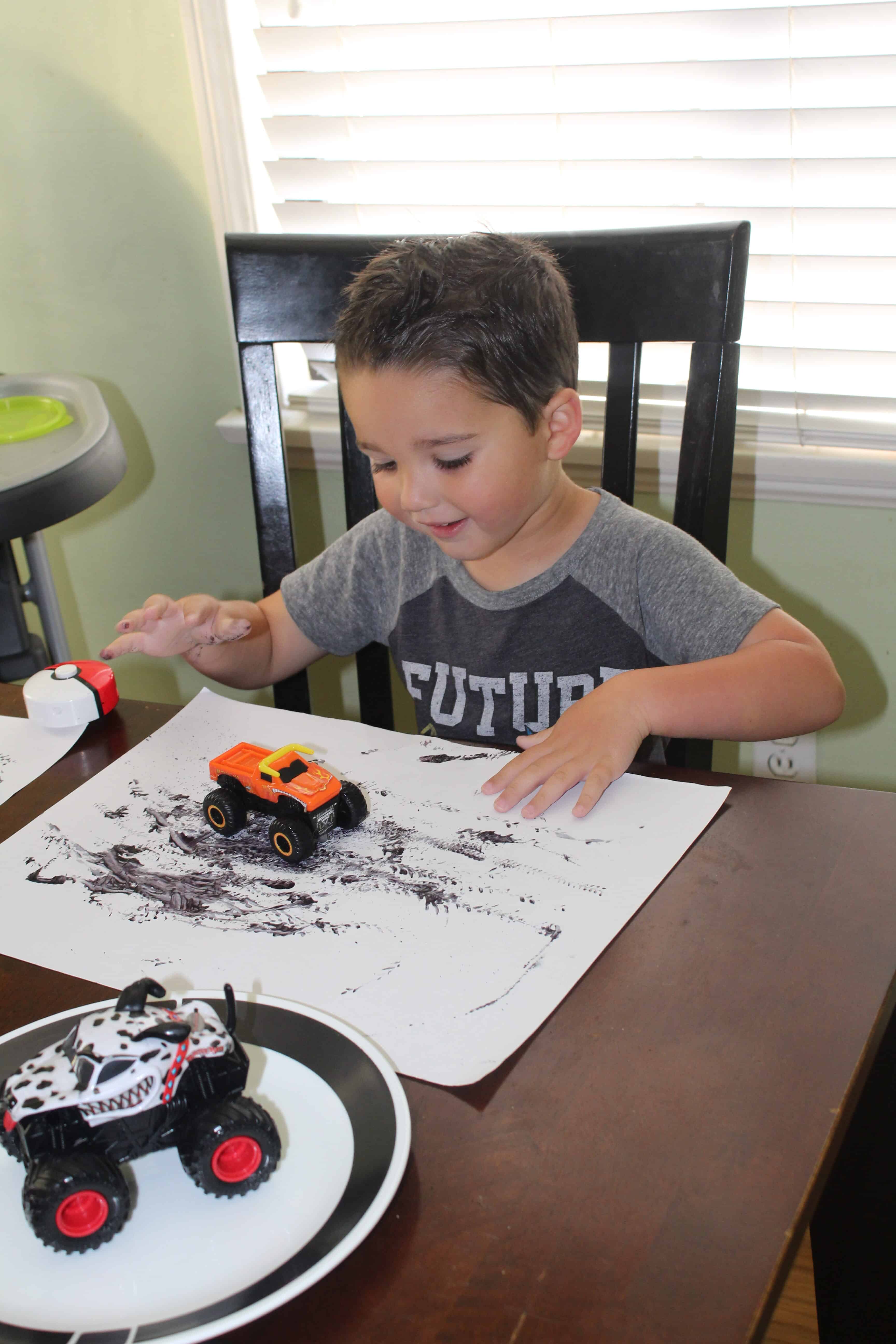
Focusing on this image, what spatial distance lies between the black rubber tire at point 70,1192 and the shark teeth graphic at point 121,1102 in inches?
0.5

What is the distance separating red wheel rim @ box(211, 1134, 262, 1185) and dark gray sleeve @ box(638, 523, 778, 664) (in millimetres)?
498

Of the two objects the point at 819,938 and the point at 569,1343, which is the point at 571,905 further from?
the point at 569,1343

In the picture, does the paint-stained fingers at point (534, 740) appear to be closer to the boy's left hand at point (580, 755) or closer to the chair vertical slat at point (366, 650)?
the boy's left hand at point (580, 755)

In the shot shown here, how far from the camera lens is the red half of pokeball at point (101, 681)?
2.39ft

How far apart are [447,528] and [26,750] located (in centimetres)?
33

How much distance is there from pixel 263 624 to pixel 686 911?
56 cm

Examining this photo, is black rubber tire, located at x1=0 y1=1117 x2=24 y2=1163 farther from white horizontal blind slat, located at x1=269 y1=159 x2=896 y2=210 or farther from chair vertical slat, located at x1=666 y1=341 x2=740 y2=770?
white horizontal blind slat, located at x1=269 y1=159 x2=896 y2=210

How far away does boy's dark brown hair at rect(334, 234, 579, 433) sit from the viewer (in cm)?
71

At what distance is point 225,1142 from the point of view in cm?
34

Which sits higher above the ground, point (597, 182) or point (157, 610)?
point (597, 182)

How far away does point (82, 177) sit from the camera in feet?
4.02

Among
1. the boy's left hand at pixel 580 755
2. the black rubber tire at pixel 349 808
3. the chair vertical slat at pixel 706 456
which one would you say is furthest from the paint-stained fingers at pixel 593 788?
the chair vertical slat at pixel 706 456

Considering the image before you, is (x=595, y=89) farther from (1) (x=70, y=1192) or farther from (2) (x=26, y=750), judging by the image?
(1) (x=70, y=1192)

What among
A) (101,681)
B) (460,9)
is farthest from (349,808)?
(460,9)
